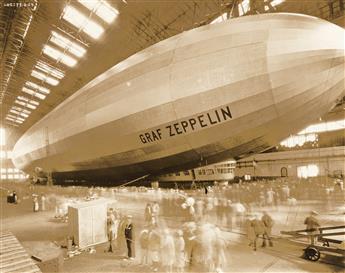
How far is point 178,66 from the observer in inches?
210

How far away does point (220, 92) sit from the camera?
494 centimetres

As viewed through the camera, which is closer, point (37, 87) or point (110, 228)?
point (110, 228)

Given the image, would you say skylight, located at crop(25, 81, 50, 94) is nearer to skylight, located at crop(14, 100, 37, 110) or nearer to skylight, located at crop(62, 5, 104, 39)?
skylight, located at crop(14, 100, 37, 110)

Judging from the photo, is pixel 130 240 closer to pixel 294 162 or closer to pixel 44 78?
pixel 44 78

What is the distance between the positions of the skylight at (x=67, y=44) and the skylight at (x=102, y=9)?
→ 14.1ft

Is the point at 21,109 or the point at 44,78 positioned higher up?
the point at 44,78

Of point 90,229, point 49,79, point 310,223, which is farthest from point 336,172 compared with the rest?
point 49,79

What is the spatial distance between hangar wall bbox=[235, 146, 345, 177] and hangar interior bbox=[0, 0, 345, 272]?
8.6 inches

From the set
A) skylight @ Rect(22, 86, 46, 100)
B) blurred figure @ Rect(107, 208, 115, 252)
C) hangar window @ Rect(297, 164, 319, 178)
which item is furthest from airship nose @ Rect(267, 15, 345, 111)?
skylight @ Rect(22, 86, 46, 100)

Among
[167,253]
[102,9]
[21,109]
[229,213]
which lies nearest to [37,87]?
[21,109]

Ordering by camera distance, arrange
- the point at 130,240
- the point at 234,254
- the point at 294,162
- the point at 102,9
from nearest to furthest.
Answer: the point at 234,254, the point at 130,240, the point at 102,9, the point at 294,162

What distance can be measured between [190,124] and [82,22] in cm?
1859

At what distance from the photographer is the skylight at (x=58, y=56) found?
80.8 ft

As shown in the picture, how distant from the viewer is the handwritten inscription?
5.02 metres
